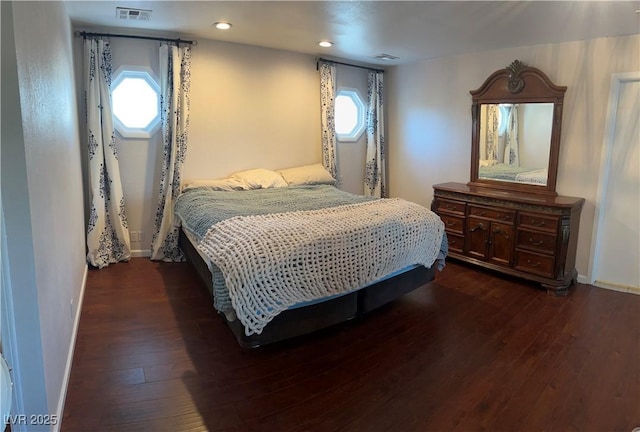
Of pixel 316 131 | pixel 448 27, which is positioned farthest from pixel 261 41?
pixel 448 27

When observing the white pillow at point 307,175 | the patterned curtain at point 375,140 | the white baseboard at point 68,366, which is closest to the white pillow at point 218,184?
the white pillow at point 307,175

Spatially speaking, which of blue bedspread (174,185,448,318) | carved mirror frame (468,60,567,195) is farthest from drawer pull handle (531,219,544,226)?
blue bedspread (174,185,448,318)

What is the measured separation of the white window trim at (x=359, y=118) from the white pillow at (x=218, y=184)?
172 cm

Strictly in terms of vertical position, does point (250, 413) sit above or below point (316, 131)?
below

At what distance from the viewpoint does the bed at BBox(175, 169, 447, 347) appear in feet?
7.92

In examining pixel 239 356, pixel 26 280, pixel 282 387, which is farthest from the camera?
pixel 239 356

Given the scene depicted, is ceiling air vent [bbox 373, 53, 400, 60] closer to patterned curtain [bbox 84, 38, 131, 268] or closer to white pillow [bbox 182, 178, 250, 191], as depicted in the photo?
white pillow [bbox 182, 178, 250, 191]

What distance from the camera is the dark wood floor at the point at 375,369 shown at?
2043 millimetres

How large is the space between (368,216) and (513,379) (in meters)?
1.39

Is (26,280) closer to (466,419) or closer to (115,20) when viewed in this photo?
(466,419)

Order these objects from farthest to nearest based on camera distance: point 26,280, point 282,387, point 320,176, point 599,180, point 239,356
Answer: point 320,176
point 599,180
point 239,356
point 282,387
point 26,280

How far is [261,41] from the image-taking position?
434 centimetres

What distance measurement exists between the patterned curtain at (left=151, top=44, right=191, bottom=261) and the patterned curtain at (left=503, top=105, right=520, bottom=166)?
3.38 metres

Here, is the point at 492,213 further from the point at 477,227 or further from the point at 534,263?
the point at 534,263
